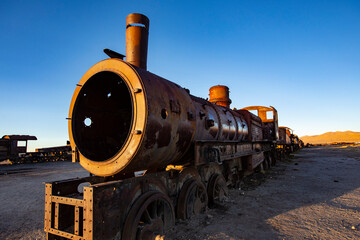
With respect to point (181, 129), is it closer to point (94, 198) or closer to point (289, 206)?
point (94, 198)

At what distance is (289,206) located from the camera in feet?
17.7

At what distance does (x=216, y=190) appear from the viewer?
5.68 meters

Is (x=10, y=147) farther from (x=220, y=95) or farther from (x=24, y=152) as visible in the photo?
(x=220, y=95)

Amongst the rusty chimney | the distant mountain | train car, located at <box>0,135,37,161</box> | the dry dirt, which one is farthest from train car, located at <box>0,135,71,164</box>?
the distant mountain

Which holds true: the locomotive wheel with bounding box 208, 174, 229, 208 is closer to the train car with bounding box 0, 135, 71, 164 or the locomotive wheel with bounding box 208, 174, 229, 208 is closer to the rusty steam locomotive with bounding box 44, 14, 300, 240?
the rusty steam locomotive with bounding box 44, 14, 300, 240

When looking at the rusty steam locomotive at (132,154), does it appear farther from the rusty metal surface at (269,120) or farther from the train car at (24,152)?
the train car at (24,152)

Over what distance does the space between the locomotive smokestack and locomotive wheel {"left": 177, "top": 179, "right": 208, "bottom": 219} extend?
9.31ft

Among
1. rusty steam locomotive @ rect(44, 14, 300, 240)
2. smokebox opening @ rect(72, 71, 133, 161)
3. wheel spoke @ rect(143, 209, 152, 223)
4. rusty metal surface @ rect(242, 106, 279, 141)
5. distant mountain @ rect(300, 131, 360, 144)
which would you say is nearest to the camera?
rusty steam locomotive @ rect(44, 14, 300, 240)

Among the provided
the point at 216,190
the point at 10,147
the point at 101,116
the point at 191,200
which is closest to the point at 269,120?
the point at 216,190

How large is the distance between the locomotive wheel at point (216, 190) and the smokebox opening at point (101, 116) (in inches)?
110

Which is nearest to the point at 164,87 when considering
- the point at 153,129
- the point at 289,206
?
the point at 153,129

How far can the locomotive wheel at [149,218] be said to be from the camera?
2.90 m

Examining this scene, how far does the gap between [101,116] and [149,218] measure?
2.24 m

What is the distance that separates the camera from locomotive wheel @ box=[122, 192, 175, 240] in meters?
2.90
